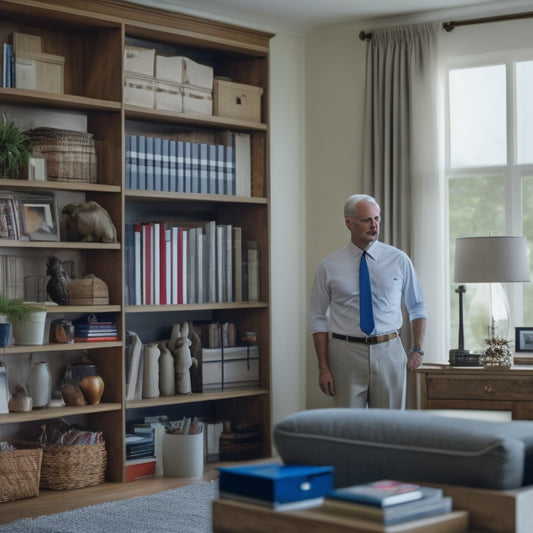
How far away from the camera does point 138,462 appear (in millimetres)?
5059

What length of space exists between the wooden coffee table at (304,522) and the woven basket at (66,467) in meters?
2.82

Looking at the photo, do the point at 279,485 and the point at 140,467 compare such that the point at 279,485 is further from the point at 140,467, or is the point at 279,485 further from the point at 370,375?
the point at 140,467

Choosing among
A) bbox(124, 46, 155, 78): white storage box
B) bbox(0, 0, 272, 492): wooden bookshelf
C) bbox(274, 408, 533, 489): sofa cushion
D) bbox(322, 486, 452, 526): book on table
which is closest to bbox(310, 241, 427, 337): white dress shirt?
bbox(0, 0, 272, 492): wooden bookshelf

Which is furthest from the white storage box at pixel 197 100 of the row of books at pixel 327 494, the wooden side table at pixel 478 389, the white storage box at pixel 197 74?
the row of books at pixel 327 494

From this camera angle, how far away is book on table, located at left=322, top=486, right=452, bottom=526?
1793 millimetres

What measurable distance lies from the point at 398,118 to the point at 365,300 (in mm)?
1638

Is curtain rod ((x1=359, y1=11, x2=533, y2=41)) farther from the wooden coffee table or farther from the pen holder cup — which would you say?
the wooden coffee table

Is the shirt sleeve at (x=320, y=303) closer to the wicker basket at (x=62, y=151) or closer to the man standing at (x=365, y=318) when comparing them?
the man standing at (x=365, y=318)

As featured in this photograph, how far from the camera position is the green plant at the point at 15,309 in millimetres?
4398

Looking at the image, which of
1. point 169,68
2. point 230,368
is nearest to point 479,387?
point 230,368

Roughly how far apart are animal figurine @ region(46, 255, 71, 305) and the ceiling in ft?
5.29

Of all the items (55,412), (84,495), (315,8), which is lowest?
(84,495)

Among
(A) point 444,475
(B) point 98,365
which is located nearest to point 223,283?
(B) point 98,365

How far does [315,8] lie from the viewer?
5.63 m
